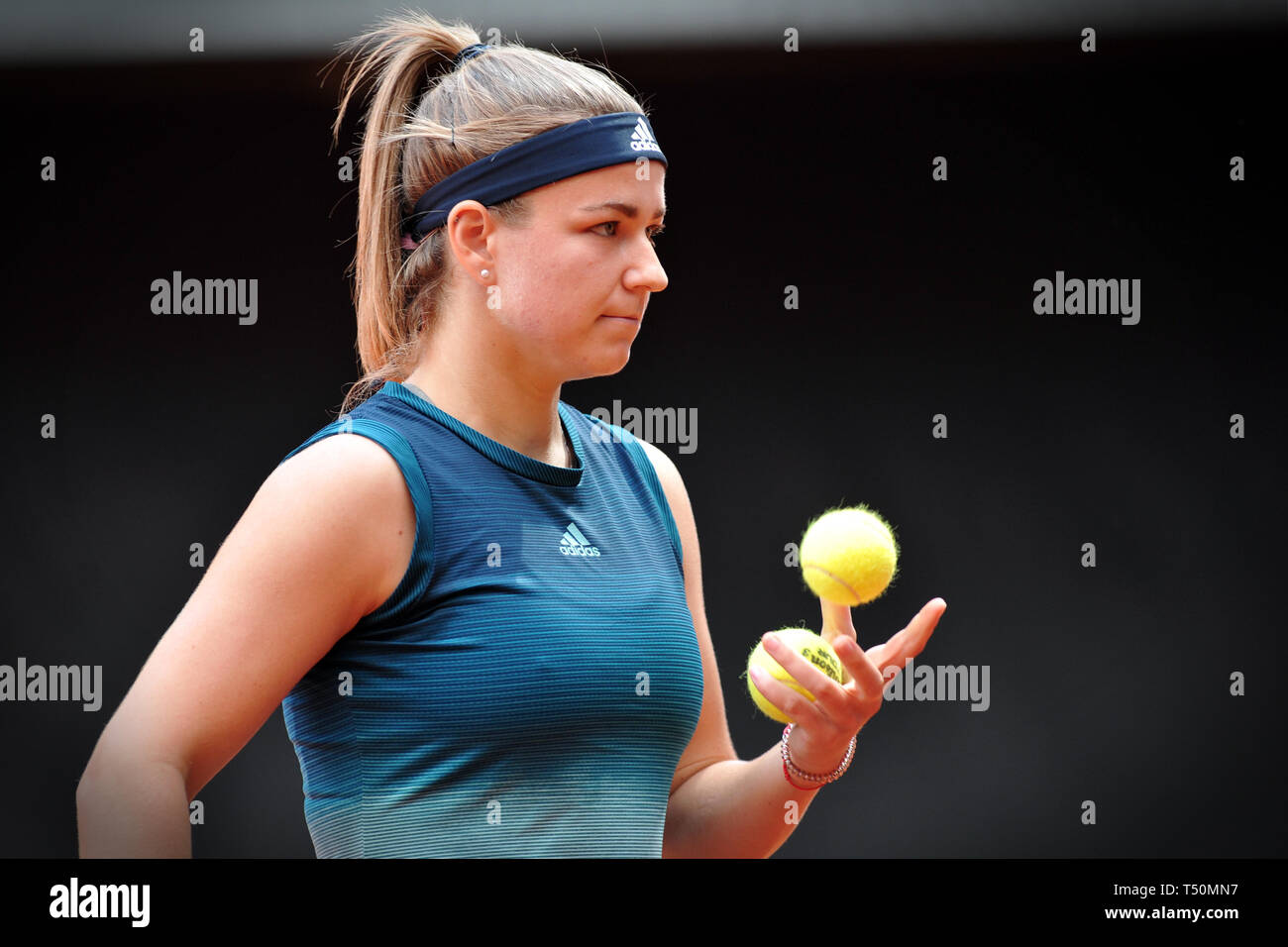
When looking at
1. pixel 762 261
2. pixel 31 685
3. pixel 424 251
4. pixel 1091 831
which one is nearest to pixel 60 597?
pixel 31 685

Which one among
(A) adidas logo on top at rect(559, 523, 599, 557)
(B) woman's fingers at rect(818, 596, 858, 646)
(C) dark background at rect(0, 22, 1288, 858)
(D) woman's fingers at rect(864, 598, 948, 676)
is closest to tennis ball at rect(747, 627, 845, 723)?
(B) woman's fingers at rect(818, 596, 858, 646)

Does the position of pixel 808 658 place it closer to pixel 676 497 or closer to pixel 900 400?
pixel 676 497

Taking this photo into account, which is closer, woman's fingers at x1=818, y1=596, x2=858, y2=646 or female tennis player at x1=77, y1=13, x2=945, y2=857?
female tennis player at x1=77, y1=13, x2=945, y2=857

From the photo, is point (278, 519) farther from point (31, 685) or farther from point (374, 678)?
point (31, 685)

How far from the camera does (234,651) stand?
1059mm

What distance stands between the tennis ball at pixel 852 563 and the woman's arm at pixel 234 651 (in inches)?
27.1

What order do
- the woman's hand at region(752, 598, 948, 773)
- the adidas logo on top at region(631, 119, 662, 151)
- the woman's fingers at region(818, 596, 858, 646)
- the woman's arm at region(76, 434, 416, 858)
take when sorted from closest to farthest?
the woman's arm at region(76, 434, 416, 858)
the woman's hand at region(752, 598, 948, 773)
the adidas logo on top at region(631, 119, 662, 151)
the woman's fingers at region(818, 596, 858, 646)

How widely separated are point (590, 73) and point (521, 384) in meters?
0.35

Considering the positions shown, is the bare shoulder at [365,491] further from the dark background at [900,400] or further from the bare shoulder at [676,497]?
the dark background at [900,400]

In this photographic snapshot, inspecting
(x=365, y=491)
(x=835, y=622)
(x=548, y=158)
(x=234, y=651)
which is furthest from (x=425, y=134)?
(x=835, y=622)

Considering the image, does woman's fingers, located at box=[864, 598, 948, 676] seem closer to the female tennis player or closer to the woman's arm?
the female tennis player

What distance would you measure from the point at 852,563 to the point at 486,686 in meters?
0.63

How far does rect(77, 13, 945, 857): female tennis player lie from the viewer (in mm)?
1069

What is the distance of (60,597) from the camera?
355cm
